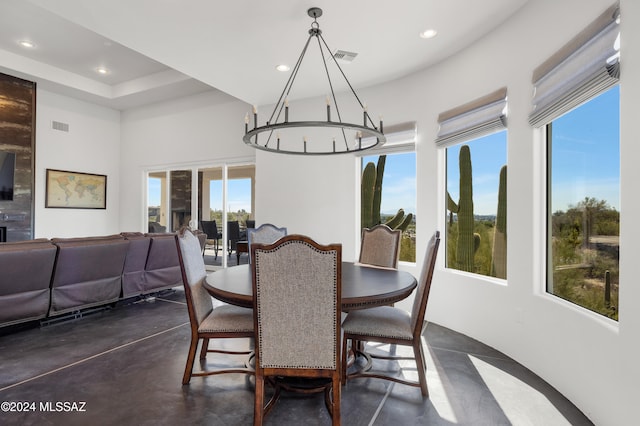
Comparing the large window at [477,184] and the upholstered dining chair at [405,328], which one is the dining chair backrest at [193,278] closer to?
the upholstered dining chair at [405,328]

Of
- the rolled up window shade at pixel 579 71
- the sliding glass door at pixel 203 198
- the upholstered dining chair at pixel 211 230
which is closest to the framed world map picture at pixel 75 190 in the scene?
the sliding glass door at pixel 203 198

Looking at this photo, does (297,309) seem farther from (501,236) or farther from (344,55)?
(344,55)

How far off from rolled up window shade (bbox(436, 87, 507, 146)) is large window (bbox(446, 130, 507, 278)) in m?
0.19

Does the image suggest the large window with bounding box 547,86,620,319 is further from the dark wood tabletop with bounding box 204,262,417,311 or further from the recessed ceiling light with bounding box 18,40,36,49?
the recessed ceiling light with bounding box 18,40,36,49

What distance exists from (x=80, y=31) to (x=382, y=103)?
4211mm

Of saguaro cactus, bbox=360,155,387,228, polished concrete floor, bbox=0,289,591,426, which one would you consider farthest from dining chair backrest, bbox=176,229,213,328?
saguaro cactus, bbox=360,155,387,228

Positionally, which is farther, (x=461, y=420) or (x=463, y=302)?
(x=463, y=302)

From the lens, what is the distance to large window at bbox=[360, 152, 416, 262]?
412 cm

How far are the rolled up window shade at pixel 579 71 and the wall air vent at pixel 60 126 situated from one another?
765 centimetres

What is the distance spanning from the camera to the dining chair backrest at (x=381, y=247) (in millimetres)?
3188

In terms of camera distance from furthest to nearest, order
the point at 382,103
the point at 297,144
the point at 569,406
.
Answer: the point at 297,144, the point at 382,103, the point at 569,406

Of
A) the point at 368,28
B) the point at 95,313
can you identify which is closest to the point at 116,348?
the point at 95,313

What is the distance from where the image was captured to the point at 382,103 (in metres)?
4.27

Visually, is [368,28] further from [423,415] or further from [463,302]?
[423,415]
